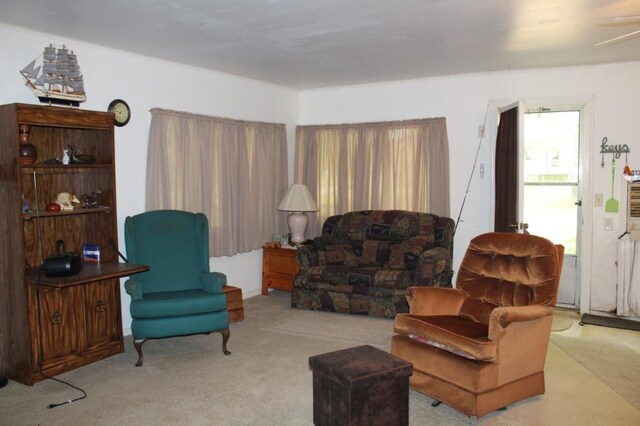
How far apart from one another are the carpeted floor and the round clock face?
192 cm

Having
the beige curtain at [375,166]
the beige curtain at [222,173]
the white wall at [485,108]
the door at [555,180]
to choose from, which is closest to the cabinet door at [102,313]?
the beige curtain at [222,173]

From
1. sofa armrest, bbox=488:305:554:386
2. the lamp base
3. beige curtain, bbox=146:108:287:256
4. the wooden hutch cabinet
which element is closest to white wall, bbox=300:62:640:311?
beige curtain, bbox=146:108:287:256

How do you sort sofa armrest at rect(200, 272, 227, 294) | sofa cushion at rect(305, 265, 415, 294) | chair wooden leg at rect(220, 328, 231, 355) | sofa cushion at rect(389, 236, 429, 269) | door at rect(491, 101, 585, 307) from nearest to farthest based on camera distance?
1. chair wooden leg at rect(220, 328, 231, 355)
2. sofa armrest at rect(200, 272, 227, 294)
3. sofa cushion at rect(305, 265, 415, 294)
4. sofa cushion at rect(389, 236, 429, 269)
5. door at rect(491, 101, 585, 307)

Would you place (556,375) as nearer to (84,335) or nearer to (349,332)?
(349,332)

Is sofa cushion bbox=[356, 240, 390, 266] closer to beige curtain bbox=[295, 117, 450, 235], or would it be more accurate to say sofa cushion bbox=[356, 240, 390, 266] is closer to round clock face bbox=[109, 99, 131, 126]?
beige curtain bbox=[295, 117, 450, 235]

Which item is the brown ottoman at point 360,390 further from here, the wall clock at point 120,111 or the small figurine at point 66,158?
the wall clock at point 120,111

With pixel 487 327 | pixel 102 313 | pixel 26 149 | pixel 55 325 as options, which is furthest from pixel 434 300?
pixel 26 149

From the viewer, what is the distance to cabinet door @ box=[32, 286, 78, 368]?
3648 millimetres

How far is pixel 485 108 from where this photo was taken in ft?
18.8

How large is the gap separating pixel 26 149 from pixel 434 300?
9.92 feet

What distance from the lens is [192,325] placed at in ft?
13.3

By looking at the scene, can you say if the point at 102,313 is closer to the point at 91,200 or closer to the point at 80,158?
the point at 91,200

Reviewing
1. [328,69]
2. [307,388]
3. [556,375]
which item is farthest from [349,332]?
[328,69]

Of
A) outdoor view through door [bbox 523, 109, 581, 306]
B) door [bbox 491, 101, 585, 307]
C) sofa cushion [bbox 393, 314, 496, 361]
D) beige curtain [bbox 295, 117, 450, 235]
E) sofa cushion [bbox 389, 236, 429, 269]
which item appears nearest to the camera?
sofa cushion [bbox 393, 314, 496, 361]
